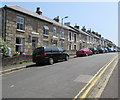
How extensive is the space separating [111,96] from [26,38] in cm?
1555

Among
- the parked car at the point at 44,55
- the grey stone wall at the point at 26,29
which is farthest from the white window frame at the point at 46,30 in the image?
the parked car at the point at 44,55

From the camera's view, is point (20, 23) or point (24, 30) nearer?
point (20, 23)

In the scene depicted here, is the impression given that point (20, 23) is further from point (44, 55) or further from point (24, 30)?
point (44, 55)

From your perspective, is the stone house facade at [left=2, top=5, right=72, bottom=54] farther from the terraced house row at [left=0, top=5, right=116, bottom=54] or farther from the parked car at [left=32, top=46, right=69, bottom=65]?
the parked car at [left=32, top=46, right=69, bottom=65]

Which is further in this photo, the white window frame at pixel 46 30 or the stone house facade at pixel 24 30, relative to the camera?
the white window frame at pixel 46 30

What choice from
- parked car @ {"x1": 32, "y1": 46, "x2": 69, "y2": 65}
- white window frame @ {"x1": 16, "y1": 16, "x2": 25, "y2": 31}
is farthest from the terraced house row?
parked car @ {"x1": 32, "y1": 46, "x2": 69, "y2": 65}

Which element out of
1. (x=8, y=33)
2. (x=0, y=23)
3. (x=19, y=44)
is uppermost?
(x=0, y=23)

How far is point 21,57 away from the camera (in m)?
13.3

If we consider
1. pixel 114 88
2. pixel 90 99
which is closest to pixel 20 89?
pixel 90 99

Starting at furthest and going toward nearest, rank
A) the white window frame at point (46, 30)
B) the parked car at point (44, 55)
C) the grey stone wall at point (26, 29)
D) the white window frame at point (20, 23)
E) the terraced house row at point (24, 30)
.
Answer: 1. the white window frame at point (46, 30)
2. the white window frame at point (20, 23)
3. the grey stone wall at point (26, 29)
4. the terraced house row at point (24, 30)
5. the parked car at point (44, 55)

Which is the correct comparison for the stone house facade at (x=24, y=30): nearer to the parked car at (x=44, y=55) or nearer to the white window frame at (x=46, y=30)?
the white window frame at (x=46, y=30)

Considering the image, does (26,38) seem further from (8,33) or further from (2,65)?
(2,65)

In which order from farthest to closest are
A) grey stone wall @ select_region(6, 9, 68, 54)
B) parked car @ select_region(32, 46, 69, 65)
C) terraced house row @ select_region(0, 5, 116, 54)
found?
grey stone wall @ select_region(6, 9, 68, 54)
terraced house row @ select_region(0, 5, 116, 54)
parked car @ select_region(32, 46, 69, 65)

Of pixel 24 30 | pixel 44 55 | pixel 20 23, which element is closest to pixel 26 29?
pixel 24 30
